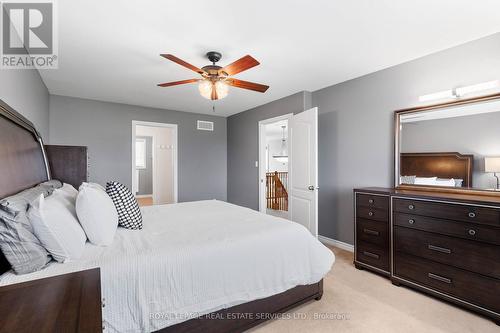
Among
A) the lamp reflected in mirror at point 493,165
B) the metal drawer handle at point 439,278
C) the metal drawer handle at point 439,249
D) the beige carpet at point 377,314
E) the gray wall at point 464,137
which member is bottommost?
the beige carpet at point 377,314

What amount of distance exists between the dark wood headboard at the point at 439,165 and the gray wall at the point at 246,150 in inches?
78.2

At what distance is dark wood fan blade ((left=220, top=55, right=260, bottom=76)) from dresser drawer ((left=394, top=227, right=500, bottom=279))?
2132 mm

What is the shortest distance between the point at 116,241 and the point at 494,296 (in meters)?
2.81

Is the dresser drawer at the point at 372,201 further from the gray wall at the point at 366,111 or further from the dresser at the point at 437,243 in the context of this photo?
the gray wall at the point at 366,111

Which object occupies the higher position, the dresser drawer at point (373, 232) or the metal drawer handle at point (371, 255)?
the dresser drawer at point (373, 232)

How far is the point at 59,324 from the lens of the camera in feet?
2.17

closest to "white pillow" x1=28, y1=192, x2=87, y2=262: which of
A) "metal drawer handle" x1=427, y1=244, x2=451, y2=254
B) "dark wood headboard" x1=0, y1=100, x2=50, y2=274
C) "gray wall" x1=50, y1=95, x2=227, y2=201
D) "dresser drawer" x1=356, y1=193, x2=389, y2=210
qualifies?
"dark wood headboard" x1=0, y1=100, x2=50, y2=274

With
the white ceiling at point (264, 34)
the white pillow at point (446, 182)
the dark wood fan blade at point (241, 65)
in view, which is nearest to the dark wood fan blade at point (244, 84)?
the dark wood fan blade at point (241, 65)

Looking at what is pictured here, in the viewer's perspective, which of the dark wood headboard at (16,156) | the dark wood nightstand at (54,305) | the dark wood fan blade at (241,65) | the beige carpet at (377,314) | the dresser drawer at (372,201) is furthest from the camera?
the dresser drawer at (372,201)

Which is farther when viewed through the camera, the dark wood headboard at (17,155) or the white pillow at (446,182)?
the white pillow at (446,182)

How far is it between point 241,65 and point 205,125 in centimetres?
341

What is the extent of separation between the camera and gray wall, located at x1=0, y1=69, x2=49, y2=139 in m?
1.92

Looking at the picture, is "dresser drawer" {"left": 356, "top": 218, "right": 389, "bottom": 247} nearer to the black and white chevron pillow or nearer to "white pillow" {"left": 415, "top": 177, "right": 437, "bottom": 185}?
"white pillow" {"left": 415, "top": 177, "right": 437, "bottom": 185}

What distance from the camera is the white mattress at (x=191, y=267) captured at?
1.25 meters
